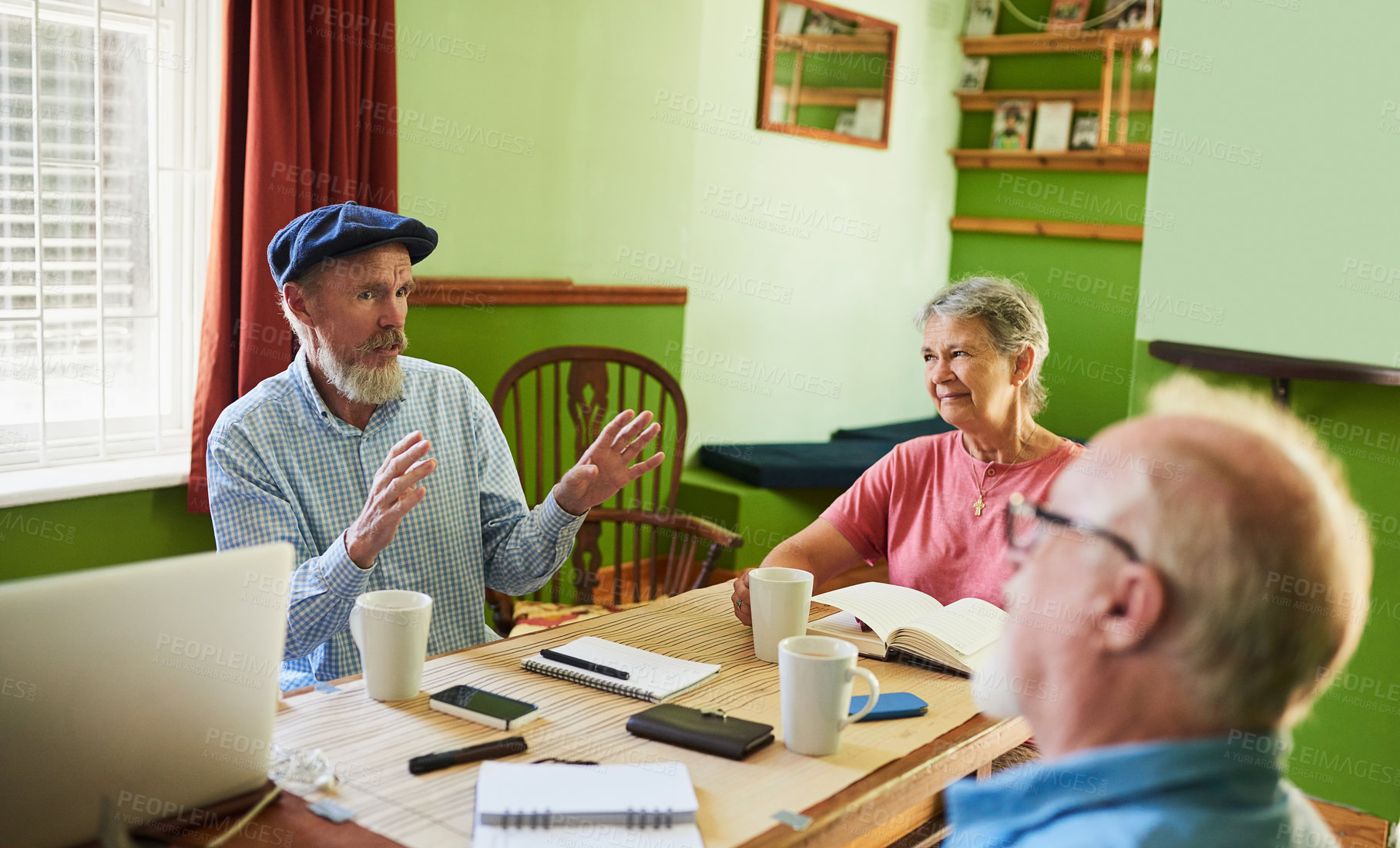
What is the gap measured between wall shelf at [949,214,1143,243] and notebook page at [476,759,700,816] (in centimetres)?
433

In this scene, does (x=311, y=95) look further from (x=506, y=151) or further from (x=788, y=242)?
(x=788, y=242)

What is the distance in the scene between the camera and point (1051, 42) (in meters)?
4.96

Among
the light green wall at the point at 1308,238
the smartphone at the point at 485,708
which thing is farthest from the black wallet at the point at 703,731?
the light green wall at the point at 1308,238

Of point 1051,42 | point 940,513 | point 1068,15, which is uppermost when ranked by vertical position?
point 1068,15

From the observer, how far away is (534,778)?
3.66 ft

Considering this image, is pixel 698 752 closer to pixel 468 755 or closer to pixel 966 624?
pixel 468 755

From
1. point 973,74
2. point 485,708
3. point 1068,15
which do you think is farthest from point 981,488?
point 973,74

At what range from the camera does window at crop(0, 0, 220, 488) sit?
242 cm

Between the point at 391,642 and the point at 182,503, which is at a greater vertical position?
the point at 391,642

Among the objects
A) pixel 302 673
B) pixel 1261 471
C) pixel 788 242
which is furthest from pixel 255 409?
pixel 788 242

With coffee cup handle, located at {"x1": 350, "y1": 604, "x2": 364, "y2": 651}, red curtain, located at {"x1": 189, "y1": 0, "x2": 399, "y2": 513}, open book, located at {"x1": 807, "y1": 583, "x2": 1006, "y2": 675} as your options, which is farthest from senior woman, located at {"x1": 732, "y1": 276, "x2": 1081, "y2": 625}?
red curtain, located at {"x1": 189, "y1": 0, "x2": 399, "y2": 513}

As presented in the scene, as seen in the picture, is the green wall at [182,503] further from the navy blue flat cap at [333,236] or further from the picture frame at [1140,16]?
the picture frame at [1140,16]

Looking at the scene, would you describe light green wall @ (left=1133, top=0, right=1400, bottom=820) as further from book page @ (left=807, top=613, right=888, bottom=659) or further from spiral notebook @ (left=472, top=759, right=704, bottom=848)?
spiral notebook @ (left=472, top=759, right=704, bottom=848)

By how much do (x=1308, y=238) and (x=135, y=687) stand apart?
2.56m
